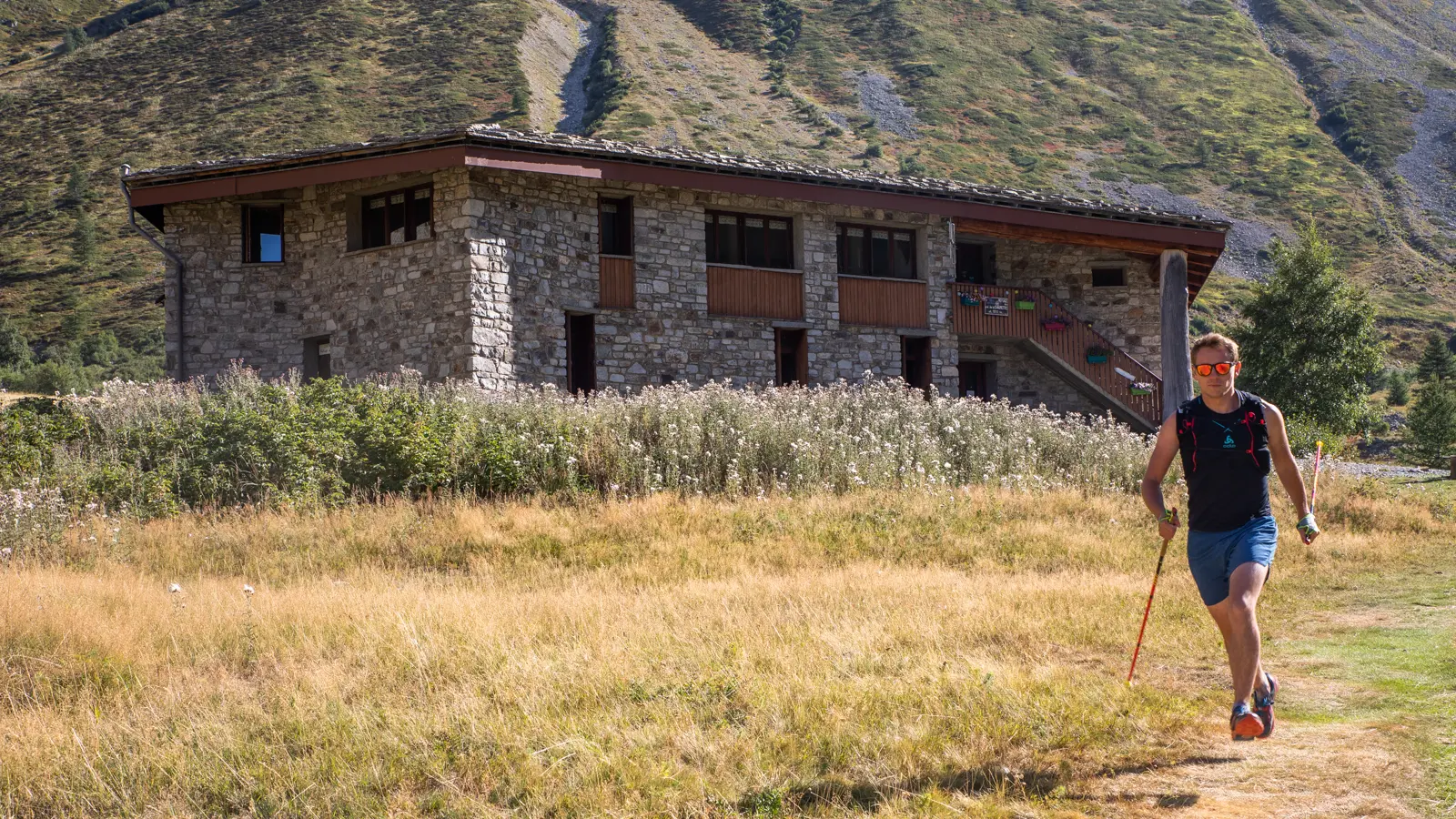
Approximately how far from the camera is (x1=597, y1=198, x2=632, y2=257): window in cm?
2322

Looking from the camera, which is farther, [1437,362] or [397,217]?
[1437,362]

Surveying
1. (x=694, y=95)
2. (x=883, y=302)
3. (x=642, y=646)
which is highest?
(x=694, y=95)

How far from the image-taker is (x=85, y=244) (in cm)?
5059

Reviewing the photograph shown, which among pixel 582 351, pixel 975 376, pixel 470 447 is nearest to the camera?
pixel 470 447

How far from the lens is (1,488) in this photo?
1363cm

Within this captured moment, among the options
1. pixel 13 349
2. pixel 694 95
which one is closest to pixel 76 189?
pixel 13 349

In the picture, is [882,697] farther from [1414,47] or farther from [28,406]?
[1414,47]

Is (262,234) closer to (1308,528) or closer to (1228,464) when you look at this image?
(1228,464)

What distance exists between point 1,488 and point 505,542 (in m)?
5.67

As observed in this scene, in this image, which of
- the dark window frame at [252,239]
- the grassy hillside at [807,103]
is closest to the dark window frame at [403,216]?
the dark window frame at [252,239]

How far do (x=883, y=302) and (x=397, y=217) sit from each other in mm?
9573

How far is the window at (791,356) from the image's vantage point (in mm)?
24469

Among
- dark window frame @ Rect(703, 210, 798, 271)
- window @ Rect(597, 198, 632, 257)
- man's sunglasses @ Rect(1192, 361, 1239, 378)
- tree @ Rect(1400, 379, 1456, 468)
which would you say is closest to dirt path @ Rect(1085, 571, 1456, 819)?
man's sunglasses @ Rect(1192, 361, 1239, 378)

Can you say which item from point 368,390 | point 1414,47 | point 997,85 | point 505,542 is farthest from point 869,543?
point 1414,47
